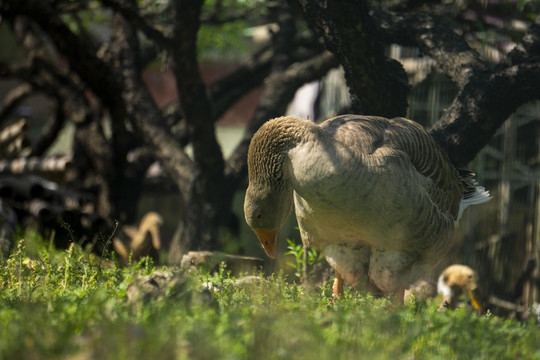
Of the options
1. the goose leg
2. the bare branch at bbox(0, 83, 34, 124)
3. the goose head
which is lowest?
the goose leg

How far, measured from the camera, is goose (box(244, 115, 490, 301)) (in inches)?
158

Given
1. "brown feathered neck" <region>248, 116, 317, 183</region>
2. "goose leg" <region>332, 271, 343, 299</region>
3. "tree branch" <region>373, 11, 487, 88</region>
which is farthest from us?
"tree branch" <region>373, 11, 487, 88</region>

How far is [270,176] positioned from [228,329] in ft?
5.56

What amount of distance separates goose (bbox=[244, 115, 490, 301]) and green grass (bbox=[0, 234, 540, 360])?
0.50 meters

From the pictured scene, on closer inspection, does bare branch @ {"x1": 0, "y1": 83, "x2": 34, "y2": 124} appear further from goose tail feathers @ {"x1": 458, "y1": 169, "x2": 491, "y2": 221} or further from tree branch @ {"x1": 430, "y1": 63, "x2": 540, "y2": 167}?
goose tail feathers @ {"x1": 458, "y1": 169, "x2": 491, "y2": 221}

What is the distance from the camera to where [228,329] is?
281 centimetres

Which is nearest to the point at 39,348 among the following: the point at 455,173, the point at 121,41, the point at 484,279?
the point at 455,173

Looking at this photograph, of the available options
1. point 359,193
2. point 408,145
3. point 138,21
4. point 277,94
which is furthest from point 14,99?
point 359,193

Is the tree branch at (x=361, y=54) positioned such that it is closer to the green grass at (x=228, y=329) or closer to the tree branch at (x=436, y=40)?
the tree branch at (x=436, y=40)

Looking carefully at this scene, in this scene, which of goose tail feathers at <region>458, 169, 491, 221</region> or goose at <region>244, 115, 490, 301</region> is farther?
goose tail feathers at <region>458, 169, 491, 221</region>

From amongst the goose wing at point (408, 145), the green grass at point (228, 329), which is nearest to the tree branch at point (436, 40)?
the goose wing at point (408, 145)

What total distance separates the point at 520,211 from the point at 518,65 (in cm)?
404

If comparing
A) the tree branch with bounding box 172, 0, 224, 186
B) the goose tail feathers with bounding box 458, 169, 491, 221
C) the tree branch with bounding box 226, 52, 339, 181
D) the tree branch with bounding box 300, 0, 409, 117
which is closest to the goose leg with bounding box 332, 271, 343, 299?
the goose tail feathers with bounding box 458, 169, 491, 221

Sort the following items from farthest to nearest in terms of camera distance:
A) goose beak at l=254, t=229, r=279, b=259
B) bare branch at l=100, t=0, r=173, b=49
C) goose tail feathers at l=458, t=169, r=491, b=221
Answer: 1. bare branch at l=100, t=0, r=173, b=49
2. goose tail feathers at l=458, t=169, r=491, b=221
3. goose beak at l=254, t=229, r=279, b=259
